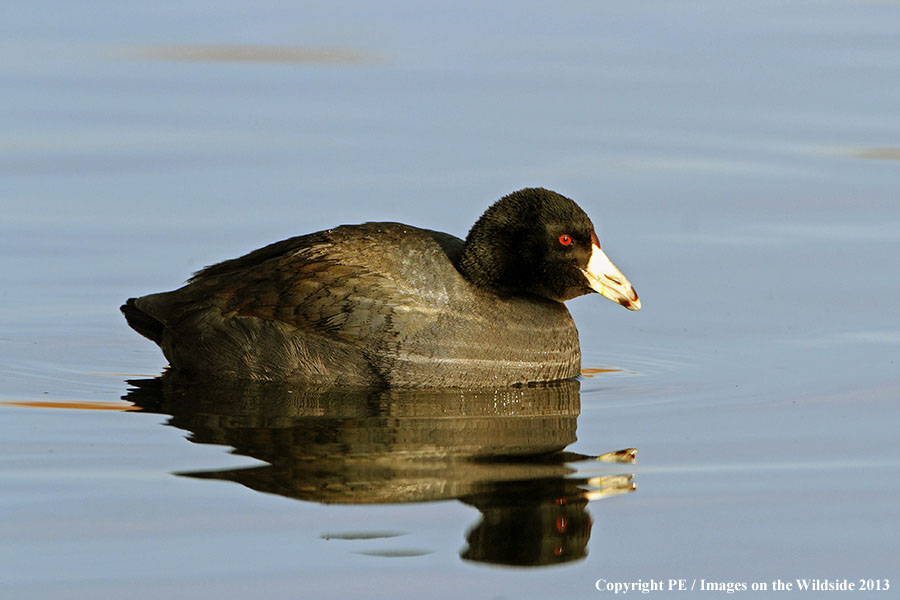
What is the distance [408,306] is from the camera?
9.30 meters

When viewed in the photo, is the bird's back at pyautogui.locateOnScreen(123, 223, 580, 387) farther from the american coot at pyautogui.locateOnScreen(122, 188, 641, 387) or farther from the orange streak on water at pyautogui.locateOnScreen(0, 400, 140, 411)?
the orange streak on water at pyautogui.locateOnScreen(0, 400, 140, 411)

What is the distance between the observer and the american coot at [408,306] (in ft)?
30.6

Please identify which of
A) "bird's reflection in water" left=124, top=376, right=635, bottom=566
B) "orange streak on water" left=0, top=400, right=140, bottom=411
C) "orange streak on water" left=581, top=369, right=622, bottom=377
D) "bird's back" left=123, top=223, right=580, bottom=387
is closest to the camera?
"bird's reflection in water" left=124, top=376, right=635, bottom=566

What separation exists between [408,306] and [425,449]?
160 cm

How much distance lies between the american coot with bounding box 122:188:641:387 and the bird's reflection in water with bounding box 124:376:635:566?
0.16m

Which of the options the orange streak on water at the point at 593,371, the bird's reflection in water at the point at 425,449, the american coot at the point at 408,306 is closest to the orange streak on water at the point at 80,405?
the bird's reflection in water at the point at 425,449

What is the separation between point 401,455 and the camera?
305 inches

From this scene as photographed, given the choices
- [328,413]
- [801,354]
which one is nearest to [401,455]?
[328,413]

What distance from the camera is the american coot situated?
9320 millimetres

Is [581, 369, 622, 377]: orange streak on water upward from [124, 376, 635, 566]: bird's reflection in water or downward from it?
upward

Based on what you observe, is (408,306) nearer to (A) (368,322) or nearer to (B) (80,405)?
(A) (368,322)

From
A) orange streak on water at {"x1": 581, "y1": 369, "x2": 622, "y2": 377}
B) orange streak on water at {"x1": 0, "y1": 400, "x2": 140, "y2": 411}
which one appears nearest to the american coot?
orange streak on water at {"x1": 581, "y1": 369, "x2": 622, "y2": 377}

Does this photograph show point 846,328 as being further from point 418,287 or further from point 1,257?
point 1,257

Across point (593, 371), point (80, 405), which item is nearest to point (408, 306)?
point (593, 371)
